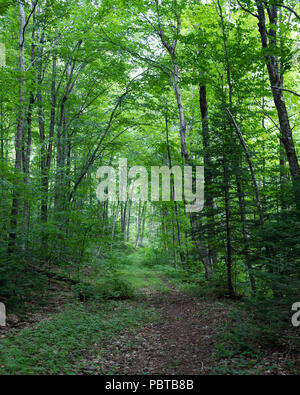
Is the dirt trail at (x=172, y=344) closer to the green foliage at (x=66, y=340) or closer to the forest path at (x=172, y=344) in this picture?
the forest path at (x=172, y=344)

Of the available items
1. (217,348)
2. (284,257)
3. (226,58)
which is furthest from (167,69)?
(217,348)

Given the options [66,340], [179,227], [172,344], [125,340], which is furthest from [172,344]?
[179,227]

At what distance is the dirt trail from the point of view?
15.8 feet

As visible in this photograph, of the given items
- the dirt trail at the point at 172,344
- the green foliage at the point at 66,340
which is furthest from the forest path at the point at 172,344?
the green foliage at the point at 66,340

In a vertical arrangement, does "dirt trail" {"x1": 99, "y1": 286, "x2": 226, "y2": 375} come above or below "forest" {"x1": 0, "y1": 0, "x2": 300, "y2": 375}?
below

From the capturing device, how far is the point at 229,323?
656 centimetres

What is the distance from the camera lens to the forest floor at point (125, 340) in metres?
4.48

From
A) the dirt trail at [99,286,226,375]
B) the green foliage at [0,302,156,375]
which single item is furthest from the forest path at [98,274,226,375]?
the green foliage at [0,302,156,375]

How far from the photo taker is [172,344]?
19.9 feet

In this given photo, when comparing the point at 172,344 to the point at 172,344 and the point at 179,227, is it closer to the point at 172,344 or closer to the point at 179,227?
the point at 172,344

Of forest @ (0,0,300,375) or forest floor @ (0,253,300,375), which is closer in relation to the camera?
forest floor @ (0,253,300,375)

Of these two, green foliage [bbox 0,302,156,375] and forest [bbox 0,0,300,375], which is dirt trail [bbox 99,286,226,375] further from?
green foliage [bbox 0,302,156,375]
